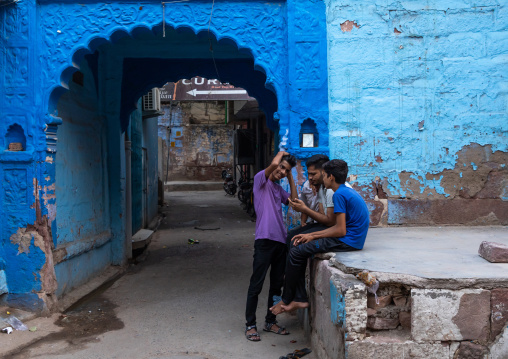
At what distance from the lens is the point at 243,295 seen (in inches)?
241

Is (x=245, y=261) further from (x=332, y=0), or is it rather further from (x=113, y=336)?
(x=332, y=0)

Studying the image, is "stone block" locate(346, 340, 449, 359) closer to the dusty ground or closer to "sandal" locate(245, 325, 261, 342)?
the dusty ground

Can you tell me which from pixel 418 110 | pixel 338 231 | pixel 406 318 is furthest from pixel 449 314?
pixel 418 110

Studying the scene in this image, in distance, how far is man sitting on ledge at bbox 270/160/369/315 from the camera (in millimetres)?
3846

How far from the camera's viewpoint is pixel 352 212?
12.7ft

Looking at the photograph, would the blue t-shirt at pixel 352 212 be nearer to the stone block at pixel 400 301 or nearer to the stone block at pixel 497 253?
the stone block at pixel 400 301

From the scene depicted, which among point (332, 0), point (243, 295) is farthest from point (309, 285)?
point (332, 0)

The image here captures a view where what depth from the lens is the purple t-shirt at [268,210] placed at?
4453 millimetres

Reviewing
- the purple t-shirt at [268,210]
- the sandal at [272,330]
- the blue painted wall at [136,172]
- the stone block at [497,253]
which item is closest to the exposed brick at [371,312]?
the stone block at [497,253]

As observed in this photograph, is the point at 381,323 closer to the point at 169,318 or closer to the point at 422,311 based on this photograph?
the point at 422,311

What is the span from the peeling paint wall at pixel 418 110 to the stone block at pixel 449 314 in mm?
2213

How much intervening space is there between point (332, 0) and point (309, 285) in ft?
10.3

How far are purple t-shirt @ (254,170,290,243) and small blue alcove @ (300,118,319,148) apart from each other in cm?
93

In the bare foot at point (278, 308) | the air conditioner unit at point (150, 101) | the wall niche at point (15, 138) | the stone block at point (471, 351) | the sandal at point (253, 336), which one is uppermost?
the air conditioner unit at point (150, 101)
